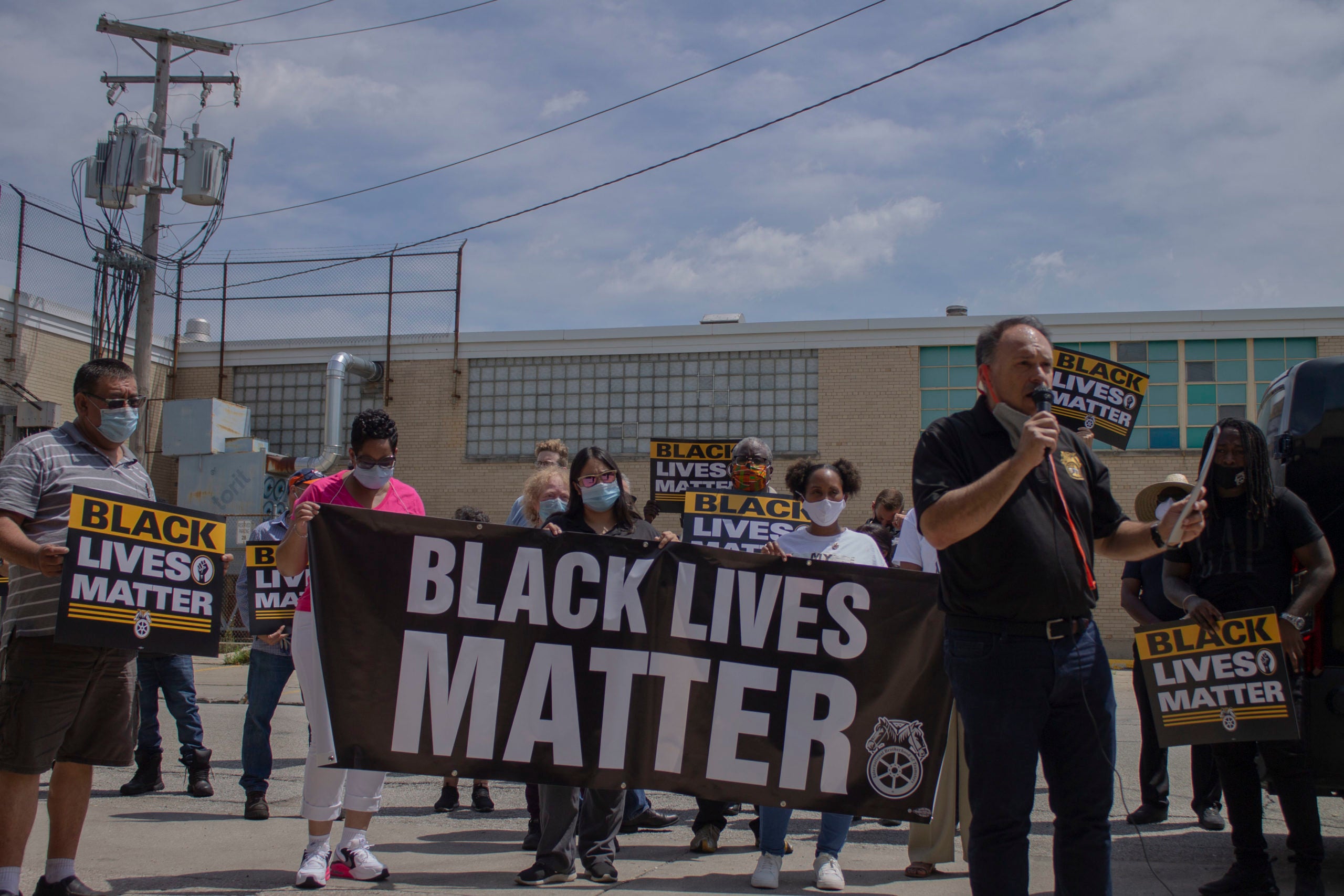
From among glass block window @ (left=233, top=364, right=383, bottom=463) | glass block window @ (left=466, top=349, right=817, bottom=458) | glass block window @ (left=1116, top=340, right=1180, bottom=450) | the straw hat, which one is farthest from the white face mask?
glass block window @ (left=233, top=364, right=383, bottom=463)

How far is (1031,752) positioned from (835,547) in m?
2.20

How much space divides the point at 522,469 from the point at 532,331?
308 centimetres

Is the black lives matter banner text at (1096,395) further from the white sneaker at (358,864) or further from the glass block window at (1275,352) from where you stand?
the glass block window at (1275,352)

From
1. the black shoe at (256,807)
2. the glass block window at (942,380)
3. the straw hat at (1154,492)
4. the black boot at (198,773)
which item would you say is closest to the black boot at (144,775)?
the black boot at (198,773)

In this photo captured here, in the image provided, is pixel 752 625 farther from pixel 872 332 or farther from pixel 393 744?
pixel 872 332

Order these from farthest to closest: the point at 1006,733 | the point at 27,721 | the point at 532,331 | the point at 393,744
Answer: the point at 532,331
the point at 393,744
the point at 27,721
the point at 1006,733

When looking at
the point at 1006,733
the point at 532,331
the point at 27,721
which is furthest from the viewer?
the point at 532,331

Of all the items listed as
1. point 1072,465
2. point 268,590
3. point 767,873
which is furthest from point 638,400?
point 1072,465

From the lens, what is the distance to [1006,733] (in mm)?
3146

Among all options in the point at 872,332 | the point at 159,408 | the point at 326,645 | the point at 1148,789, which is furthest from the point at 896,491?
the point at 159,408

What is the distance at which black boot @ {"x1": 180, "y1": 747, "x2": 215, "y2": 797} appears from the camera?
6.79m

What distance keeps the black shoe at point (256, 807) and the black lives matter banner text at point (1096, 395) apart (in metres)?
5.87

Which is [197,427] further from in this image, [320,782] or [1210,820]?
[1210,820]

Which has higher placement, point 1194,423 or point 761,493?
point 1194,423
